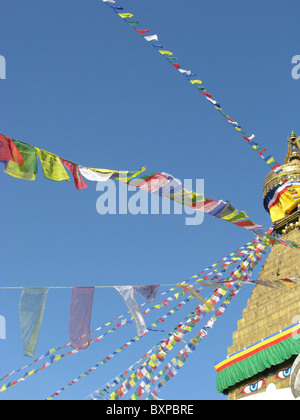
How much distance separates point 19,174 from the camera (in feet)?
22.8

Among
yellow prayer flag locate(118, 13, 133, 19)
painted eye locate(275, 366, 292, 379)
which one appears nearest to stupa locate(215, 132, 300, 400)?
painted eye locate(275, 366, 292, 379)

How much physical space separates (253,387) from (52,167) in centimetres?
724

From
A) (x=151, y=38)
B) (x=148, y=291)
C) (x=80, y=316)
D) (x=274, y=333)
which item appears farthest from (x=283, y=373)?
(x=151, y=38)

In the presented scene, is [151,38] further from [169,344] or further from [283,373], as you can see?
[283,373]

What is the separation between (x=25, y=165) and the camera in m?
6.98

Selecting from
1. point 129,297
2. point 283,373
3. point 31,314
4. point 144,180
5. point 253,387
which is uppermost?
point 144,180

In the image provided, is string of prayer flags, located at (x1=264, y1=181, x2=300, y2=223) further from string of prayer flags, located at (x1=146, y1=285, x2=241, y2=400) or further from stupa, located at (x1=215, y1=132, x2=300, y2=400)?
string of prayer flags, located at (x1=146, y1=285, x2=241, y2=400)

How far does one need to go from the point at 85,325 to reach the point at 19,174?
2.23 meters

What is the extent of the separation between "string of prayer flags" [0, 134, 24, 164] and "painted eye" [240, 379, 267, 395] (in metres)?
7.41

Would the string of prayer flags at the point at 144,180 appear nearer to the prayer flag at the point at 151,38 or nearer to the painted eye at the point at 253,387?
the prayer flag at the point at 151,38

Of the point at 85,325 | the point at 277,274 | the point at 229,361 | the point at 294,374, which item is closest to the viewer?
the point at 85,325

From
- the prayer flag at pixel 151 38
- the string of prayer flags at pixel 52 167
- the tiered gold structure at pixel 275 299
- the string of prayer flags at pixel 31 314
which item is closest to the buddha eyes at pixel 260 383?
the tiered gold structure at pixel 275 299
